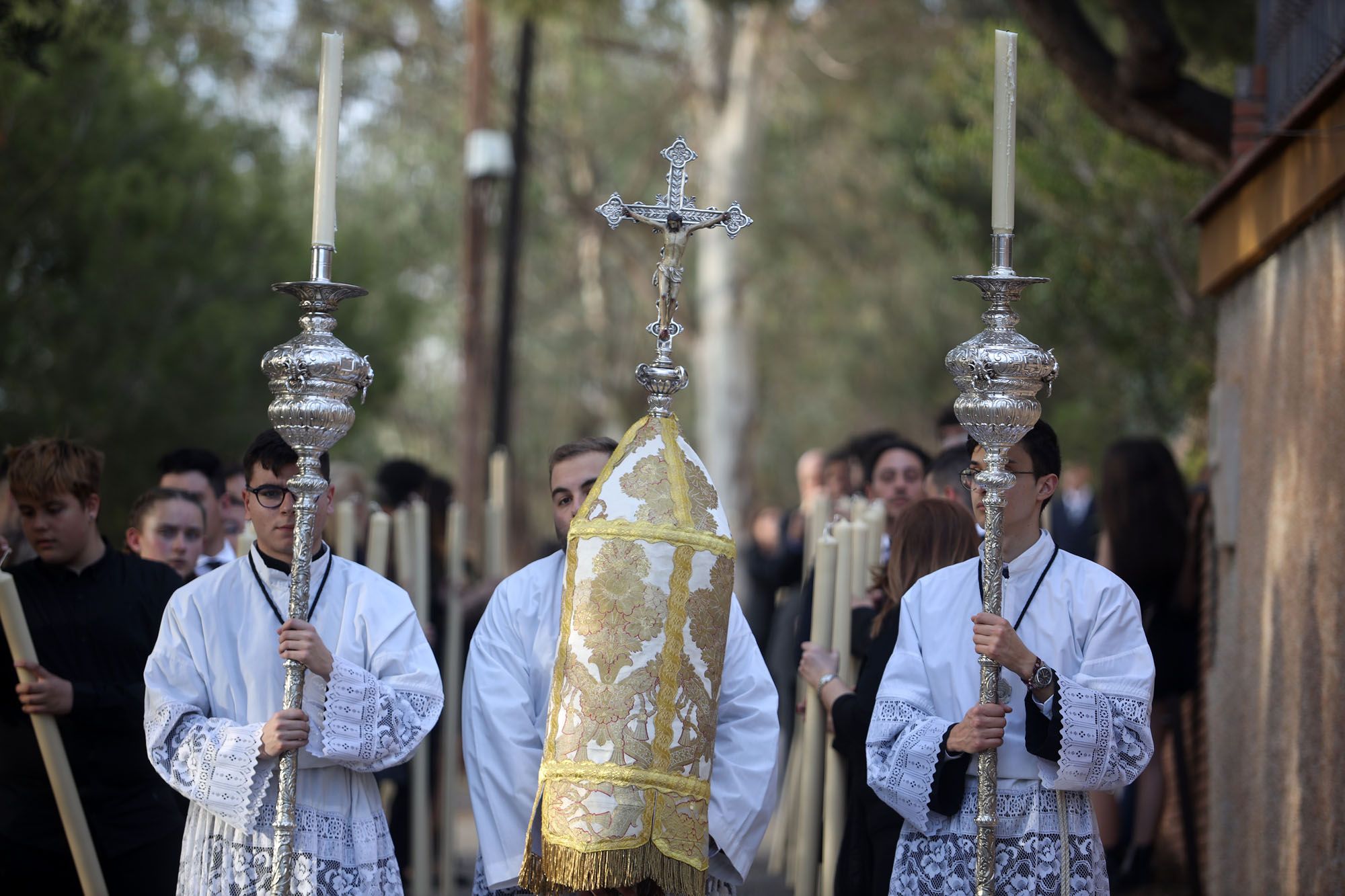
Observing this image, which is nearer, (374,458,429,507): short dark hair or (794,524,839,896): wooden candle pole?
(794,524,839,896): wooden candle pole

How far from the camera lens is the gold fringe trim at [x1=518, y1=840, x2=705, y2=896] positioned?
3.69 meters

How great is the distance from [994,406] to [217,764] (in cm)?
204

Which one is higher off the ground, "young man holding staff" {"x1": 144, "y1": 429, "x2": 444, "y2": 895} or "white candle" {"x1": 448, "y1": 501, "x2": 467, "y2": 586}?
"white candle" {"x1": 448, "y1": 501, "x2": 467, "y2": 586}

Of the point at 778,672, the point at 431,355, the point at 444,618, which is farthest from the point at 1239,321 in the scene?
the point at 431,355

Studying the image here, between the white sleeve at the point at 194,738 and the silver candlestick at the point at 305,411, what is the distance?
148 mm

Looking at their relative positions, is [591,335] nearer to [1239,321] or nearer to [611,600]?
[1239,321]

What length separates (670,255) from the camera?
3.75 m

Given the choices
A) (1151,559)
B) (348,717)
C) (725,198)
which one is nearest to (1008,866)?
(348,717)

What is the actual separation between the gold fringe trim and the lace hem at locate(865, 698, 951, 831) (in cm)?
60

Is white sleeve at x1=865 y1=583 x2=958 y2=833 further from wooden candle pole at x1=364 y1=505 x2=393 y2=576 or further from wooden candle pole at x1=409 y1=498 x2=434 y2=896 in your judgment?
wooden candle pole at x1=409 y1=498 x2=434 y2=896

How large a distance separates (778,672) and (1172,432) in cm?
994

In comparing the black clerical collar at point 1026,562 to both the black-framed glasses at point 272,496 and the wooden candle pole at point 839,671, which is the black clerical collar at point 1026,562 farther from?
the black-framed glasses at point 272,496

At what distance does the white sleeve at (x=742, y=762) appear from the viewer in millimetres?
4074

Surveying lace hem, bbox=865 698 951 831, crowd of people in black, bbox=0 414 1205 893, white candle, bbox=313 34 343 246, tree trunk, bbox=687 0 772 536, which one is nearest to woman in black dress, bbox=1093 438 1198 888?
crowd of people in black, bbox=0 414 1205 893
